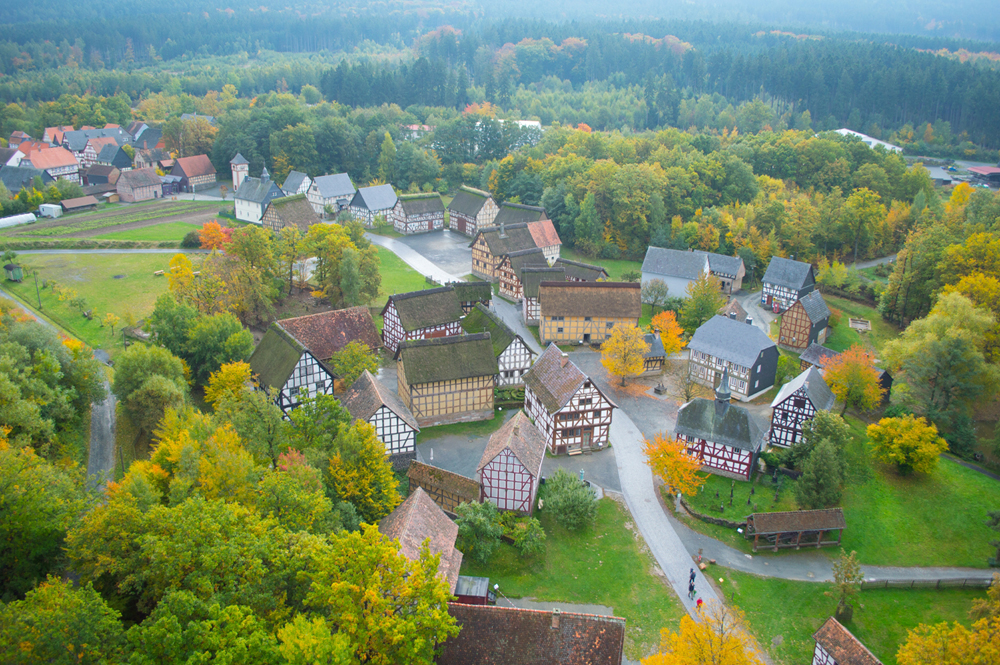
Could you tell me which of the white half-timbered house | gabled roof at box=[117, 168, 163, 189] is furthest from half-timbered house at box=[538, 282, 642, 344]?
gabled roof at box=[117, 168, 163, 189]

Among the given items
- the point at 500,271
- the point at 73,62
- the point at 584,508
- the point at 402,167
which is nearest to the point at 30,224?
the point at 402,167

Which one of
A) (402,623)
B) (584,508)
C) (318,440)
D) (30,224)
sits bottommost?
(30,224)

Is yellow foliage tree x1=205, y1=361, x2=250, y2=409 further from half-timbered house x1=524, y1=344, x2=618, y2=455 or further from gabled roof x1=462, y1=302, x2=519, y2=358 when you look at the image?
half-timbered house x1=524, y1=344, x2=618, y2=455

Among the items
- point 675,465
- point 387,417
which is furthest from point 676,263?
point 387,417

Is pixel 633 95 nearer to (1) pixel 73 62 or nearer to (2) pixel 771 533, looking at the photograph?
(2) pixel 771 533

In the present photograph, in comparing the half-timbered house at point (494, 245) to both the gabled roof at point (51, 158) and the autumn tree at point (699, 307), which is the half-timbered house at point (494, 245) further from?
the gabled roof at point (51, 158)

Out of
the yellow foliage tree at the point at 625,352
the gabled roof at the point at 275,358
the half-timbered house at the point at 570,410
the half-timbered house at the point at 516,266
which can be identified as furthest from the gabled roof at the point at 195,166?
the half-timbered house at the point at 570,410

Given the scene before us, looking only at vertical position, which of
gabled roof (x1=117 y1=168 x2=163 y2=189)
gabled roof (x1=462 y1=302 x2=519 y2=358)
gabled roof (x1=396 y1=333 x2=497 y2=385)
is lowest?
gabled roof (x1=117 y1=168 x2=163 y2=189)
